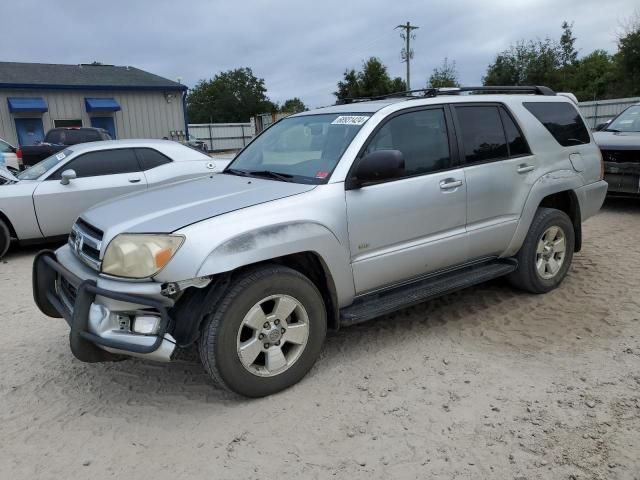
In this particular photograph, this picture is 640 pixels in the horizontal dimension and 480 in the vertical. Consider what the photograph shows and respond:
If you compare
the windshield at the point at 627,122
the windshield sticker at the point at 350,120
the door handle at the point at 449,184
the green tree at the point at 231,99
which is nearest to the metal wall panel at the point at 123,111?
the windshield at the point at 627,122

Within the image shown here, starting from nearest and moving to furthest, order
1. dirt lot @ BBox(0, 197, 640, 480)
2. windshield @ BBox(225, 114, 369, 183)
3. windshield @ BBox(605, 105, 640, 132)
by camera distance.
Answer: dirt lot @ BBox(0, 197, 640, 480) → windshield @ BBox(225, 114, 369, 183) → windshield @ BBox(605, 105, 640, 132)

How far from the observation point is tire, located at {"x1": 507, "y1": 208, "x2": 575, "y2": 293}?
469cm

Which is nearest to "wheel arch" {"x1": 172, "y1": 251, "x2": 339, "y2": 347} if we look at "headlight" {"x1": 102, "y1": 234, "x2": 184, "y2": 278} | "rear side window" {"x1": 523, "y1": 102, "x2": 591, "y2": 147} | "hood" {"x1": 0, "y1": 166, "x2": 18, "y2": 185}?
"headlight" {"x1": 102, "y1": 234, "x2": 184, "y2": 278}

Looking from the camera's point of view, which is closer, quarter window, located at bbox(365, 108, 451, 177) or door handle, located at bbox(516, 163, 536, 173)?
quarter window, located at bbox(365, 108, 451, 177)

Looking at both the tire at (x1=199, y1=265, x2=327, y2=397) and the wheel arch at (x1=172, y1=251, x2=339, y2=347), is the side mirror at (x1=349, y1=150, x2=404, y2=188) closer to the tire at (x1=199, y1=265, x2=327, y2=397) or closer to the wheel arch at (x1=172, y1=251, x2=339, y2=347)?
the wheel arch at (x1=172, y1=251, x2=339, y2=347)

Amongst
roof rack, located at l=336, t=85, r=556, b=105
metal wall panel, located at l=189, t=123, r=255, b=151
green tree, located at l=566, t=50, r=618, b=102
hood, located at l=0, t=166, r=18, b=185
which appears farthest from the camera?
green tree, located at l=566, t=50, r=618, b=102

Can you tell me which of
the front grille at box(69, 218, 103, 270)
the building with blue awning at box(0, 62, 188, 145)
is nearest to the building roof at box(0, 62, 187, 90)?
the building with blue awning at box(0, 62, 188, 145)

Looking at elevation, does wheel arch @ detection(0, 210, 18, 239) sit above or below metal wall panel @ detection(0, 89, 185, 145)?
below

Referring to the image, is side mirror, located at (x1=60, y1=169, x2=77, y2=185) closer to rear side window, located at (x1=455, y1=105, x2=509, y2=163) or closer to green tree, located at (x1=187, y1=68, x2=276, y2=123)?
rear side window, located at (x1=455, y1=105, x2=509, y2=163)

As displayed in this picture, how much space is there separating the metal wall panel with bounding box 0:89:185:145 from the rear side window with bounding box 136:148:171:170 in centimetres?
1848

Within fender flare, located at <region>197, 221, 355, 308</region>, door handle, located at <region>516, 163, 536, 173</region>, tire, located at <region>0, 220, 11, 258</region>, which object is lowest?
tire, located at <region>0, 220, 11, 258</region>

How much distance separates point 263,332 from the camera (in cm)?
313

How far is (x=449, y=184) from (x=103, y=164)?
208 inches

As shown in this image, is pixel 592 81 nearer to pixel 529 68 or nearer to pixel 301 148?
pixel 529 68
